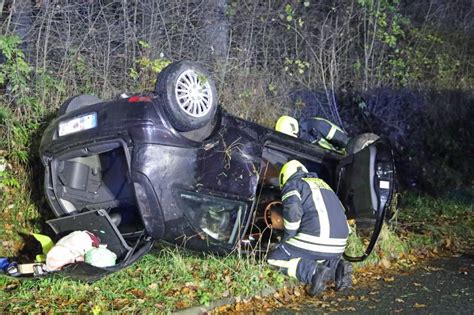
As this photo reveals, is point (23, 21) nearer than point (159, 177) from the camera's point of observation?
No

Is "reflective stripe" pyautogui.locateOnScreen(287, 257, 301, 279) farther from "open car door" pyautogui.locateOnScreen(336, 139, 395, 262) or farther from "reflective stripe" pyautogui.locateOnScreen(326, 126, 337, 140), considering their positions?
"reflective stripe" pyautogui.locateOnScreen(326, 126, 337, 140)

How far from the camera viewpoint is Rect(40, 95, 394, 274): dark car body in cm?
546

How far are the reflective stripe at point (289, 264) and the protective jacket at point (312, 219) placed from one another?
5.8 inches

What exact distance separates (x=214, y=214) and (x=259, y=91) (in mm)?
4216

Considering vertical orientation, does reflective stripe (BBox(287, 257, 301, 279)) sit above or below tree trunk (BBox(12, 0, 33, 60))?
below

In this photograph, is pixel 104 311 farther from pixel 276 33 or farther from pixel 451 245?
pixel 276 33

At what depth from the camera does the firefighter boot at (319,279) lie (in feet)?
19.0

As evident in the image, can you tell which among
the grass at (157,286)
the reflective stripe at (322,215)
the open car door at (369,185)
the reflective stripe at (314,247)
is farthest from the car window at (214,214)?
the open car door at (369,185)

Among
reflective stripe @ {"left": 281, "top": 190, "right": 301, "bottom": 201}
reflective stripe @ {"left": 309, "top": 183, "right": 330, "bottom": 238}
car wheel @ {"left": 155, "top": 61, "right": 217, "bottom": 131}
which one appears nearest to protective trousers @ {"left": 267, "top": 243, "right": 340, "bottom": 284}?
reflective stripe @ {"left": 309, "top": 183, "right": 330, "bottom": 238}

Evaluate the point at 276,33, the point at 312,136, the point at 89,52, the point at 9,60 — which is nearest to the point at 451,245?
the point at 312,136

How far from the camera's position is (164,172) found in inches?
216

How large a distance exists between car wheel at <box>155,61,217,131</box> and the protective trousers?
1387mm

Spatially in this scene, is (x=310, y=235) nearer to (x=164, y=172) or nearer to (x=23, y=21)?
(x=164, y=172)

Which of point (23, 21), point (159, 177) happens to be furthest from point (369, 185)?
point (23, 21)
